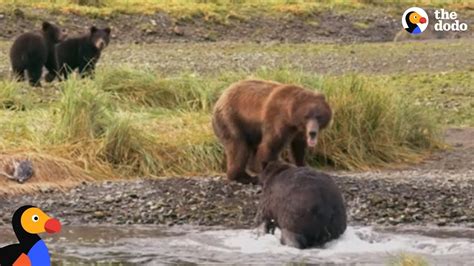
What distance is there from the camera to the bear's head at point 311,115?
1212 cm

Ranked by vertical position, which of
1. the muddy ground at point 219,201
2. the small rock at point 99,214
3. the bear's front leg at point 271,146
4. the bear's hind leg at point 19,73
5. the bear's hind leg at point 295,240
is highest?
the bear's front leg at point 271,146

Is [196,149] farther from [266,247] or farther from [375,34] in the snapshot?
[375,34]

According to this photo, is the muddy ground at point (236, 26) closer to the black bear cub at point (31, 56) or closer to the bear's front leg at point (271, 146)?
the black bear cub at point (31, 56)

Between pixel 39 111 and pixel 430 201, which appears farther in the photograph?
pixel 39 111

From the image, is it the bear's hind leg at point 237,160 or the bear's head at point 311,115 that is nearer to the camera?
the bear's head at point 311,115

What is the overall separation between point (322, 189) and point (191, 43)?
2108cm

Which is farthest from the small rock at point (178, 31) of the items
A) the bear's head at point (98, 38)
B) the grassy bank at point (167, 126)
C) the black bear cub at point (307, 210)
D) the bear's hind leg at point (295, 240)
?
the bear's hind leg at point (295, 240)

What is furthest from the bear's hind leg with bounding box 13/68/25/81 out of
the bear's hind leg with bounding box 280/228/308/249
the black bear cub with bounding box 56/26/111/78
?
the bear's hind leg with bounding box 280/228/308/249

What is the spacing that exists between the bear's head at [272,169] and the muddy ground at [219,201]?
0.59 metres

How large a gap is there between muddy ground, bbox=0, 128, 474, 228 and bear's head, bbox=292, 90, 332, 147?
2.53 ft

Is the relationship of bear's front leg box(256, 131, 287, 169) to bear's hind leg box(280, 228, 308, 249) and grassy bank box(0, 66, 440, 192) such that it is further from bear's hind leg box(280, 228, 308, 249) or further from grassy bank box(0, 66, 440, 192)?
bear's hind leg box(280, 228, 308, 249)

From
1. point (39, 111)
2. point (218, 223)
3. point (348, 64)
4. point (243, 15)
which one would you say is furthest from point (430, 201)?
point (243, 15)

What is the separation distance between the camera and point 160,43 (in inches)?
1209

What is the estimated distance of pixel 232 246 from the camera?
10625 mm
